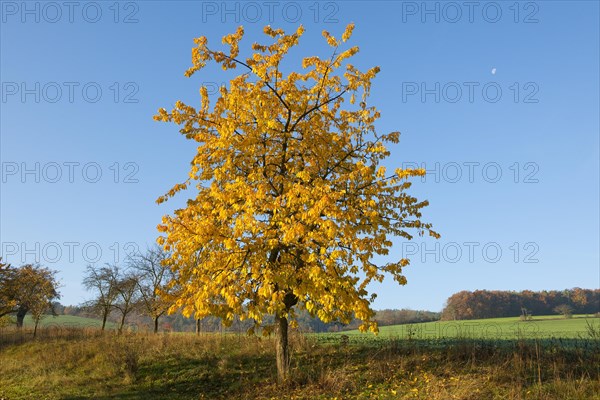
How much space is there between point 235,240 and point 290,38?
6358 mm

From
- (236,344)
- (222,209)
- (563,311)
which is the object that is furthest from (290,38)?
(563,311)

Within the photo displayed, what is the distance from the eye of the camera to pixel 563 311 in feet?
197

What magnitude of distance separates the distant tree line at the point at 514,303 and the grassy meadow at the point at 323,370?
52399mm

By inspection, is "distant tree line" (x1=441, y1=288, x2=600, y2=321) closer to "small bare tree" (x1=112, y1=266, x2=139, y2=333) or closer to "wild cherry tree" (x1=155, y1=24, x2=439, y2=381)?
"small bare tree" (x1=112, y1=266, x2=139, y2=333)

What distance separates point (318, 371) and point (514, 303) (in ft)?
208

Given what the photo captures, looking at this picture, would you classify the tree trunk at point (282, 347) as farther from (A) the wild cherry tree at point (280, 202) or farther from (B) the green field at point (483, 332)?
(B) the green field at point (483, 332)

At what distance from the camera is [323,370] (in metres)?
14.1

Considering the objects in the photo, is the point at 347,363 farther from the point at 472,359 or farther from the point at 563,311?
the point at 563,311

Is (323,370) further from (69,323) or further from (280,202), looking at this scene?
(69,323)

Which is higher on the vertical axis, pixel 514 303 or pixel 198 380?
pixel 198 380

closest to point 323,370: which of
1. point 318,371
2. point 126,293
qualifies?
point 318,371

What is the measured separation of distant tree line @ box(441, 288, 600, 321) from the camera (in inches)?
2594

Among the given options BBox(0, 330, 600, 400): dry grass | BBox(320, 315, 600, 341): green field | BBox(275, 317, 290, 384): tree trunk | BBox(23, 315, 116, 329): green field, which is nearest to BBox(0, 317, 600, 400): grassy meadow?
BBox(0, 330, 600, 400): dry grass

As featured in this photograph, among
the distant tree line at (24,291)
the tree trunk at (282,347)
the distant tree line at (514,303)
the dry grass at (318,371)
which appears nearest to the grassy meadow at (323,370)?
the dry grass at (318,371)
